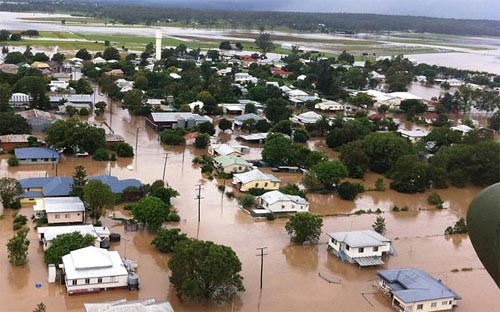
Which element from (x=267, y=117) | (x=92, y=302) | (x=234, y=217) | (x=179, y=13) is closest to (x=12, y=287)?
(x=92, y=302)

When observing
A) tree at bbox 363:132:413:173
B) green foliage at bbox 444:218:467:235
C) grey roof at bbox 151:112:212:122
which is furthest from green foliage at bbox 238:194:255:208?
grey roof at bbox 151:112:212:122

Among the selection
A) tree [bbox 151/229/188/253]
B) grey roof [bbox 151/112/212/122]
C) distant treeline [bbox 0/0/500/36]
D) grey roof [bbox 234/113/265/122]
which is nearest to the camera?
tree [bbox 151/229/188/253]

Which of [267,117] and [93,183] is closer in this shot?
[93,183]

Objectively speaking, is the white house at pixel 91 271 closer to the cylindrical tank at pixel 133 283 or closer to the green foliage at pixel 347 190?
the cylindrical tank at pixel 133 283

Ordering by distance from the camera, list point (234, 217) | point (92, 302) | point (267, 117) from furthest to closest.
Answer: point (267, 117), point (234, 217), point (92, 302)

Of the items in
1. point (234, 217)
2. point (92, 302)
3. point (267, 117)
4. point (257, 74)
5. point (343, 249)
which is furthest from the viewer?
point (257, 74)

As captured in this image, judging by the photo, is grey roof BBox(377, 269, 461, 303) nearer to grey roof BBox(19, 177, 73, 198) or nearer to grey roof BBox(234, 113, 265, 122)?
grey roof BBox(19, 177, 73, 198)

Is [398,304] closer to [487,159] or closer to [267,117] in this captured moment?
[487,159]

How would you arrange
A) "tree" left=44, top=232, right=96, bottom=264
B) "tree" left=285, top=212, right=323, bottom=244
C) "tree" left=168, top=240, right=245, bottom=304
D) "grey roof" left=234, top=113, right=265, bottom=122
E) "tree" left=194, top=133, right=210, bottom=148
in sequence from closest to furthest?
"tree" left=168, top=240, right=245, bottom=304 → "tree" left=44, top=232, right=96, bottom=264 → "tree" left=285, top=212, right=323, bottom=244 → "tree" left=194, top=133, right=210, bottom=148 → "grey roof" left=234, top=113, right=265, bottom=122
